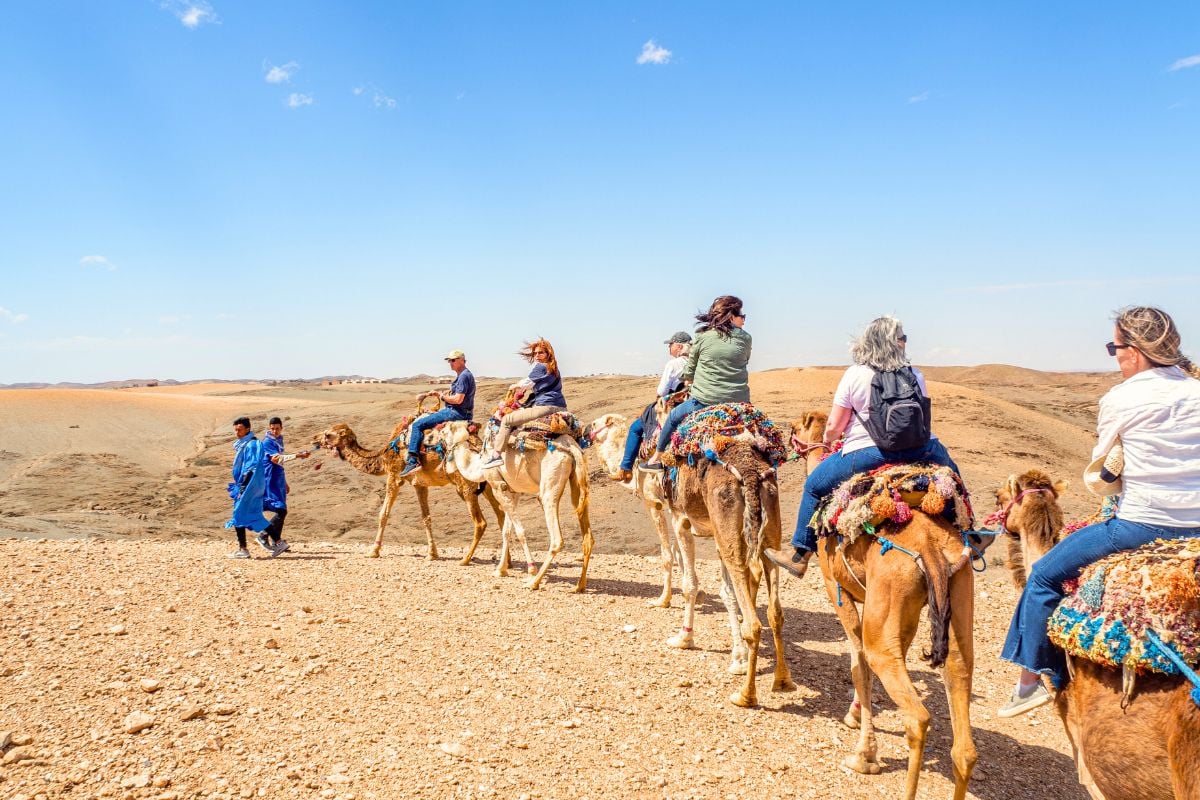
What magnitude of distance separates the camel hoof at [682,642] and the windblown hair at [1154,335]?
5.45 meters

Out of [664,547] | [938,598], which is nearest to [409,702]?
[938,598]

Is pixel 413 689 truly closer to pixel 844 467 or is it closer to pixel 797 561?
pixel 797 561

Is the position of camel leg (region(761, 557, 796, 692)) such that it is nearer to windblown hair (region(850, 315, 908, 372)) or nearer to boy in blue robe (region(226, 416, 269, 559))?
windblown hair (region(850, 315, 908, 372))

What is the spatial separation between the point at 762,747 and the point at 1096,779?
260cm

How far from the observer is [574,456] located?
35.8 feet

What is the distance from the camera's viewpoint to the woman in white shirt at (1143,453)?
3.64 m

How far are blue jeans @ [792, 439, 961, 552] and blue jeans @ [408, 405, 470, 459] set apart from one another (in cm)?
829

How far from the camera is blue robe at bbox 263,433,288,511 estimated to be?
491 inches

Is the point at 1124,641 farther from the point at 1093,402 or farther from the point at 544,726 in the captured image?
the point at 1093,402

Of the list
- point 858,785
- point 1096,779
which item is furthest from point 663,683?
point 1096,779

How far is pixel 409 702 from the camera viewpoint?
620 centimetres

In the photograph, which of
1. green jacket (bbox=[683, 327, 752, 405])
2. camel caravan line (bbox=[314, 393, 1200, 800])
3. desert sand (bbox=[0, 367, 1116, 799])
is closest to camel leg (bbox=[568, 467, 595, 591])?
desert sand (bbox=[0, 367, 1116, 799])

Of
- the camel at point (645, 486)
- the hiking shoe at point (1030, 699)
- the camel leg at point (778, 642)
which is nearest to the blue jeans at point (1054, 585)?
the hiking shoe at point (1030, 699)

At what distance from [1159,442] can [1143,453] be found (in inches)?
3.5
